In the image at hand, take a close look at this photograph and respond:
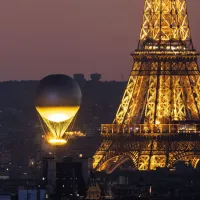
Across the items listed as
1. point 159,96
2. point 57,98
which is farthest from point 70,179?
point 159,96

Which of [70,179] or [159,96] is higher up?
[159,96]

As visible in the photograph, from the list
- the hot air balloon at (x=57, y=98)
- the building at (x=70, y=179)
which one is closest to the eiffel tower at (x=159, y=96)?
the hot air balloon at (x=57, y=98)

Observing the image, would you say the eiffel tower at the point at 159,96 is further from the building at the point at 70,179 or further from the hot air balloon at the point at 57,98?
the building at the point at 70,179

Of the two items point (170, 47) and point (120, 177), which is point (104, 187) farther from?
point (170, 47)

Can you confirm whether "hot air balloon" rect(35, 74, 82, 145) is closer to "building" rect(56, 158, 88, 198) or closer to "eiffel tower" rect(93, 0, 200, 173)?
"eiffel tower" rect(93, 0, 200, 173)

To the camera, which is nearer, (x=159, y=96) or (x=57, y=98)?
(x=57, y=98)

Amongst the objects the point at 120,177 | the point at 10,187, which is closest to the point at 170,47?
the point at 120,177

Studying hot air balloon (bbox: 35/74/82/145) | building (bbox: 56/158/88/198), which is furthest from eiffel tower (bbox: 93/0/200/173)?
building (bbox: 56/158/88/198)

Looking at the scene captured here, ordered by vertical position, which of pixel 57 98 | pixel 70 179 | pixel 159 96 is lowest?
pixel 70 179

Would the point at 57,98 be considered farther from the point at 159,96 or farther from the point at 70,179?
the point at 70,179
